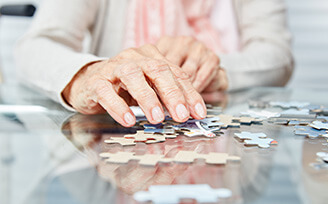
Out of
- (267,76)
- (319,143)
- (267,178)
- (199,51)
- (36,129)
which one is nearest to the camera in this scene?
(267,178)

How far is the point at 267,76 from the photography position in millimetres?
1654

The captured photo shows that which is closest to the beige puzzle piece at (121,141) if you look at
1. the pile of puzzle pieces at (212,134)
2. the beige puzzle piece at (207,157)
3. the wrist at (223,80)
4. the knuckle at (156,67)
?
the pile of puzzle pieces at (212,134)

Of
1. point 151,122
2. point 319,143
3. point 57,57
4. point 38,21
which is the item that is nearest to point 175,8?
point 38,21

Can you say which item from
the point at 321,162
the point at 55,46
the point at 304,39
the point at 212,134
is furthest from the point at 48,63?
the point at 304,39

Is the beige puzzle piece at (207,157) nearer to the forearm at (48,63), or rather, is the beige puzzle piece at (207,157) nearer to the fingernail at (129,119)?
the fingernail at (129,119)

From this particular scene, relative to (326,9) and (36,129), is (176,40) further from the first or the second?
(326,9)

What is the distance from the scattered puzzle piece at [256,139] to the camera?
26.8 inches

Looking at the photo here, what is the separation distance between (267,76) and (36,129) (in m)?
1.10

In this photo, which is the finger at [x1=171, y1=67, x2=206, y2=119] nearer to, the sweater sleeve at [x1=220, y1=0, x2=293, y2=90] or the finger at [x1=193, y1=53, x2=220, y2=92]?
the finger at [x1=193, y1=53, x2=220, y2=92]

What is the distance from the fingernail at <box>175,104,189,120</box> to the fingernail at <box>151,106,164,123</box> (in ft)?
0.11

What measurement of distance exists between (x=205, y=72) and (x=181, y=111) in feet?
1.56

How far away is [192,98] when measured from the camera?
2.81ft

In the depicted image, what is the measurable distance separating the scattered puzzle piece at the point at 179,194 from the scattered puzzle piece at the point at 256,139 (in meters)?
0.23

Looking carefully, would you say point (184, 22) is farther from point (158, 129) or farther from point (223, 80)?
point (158, 129)
